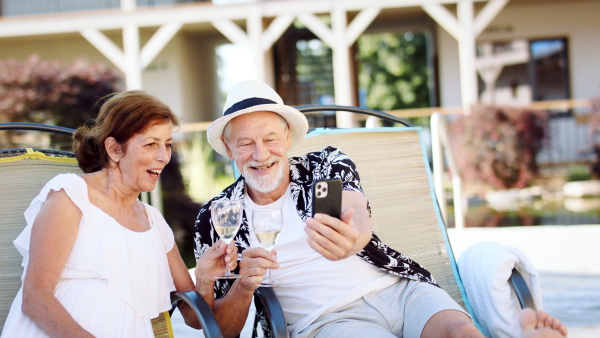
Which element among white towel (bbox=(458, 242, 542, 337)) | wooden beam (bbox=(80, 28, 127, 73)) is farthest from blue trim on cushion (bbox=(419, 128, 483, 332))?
wooden beam (bbox=(80, 28, 127, 73))

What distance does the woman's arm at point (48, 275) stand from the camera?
1.99 metres

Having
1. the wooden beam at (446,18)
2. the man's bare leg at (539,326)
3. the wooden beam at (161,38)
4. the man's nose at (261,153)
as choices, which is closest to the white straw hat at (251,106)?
the man's nose at (261,153)

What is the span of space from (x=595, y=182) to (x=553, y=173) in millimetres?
752

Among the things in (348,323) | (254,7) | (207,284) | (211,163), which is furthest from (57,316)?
(254,7)

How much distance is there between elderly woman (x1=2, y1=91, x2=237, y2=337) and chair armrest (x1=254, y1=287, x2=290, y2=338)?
0.18m

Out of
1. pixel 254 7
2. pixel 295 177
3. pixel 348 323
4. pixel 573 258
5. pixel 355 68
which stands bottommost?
pixel 573 258

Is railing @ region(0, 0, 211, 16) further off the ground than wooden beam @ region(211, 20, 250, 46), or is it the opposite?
railing @ region(0, 0, 211, 16)

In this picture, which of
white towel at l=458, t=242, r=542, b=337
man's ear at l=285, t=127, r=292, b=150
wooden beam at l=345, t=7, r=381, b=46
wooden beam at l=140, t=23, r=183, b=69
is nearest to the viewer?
white towel at l=458, t=242, r=542, b=337

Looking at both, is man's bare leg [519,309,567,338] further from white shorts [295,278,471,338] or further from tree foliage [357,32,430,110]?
tree foliage [357,32,430,110]

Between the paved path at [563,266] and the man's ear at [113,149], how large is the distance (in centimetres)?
168

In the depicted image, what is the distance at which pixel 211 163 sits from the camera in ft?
31.4

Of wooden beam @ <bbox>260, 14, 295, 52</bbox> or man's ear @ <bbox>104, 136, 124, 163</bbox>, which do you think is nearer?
man's ear @ <bbox>104, 136, 124, 163</bbox>

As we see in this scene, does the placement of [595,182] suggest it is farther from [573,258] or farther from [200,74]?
[200,74]

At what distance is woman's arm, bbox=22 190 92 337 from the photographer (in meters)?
1.99
